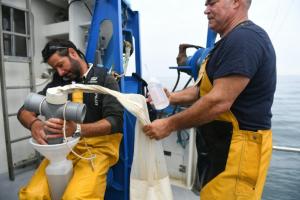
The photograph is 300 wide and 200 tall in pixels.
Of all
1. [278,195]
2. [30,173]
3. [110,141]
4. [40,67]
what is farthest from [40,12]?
[278,195]

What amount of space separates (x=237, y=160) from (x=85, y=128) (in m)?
0.72

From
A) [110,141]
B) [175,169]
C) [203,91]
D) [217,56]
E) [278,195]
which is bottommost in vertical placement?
[278,195]

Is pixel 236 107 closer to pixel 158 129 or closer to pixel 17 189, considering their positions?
pixel 158 129

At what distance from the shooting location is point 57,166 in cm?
116

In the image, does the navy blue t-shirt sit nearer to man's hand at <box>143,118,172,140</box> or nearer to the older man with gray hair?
the older man with gray hair

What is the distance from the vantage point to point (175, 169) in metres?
2.30

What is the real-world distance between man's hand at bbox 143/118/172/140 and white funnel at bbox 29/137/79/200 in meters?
0.34

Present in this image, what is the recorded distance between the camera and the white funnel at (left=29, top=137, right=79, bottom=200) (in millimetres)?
1032

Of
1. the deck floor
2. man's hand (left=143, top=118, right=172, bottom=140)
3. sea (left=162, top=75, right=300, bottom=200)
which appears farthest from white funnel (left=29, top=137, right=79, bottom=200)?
sea (left=162, top=75, right=300, bottom=200)

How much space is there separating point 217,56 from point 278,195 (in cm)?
176

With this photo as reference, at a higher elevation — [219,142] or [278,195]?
[219,142]

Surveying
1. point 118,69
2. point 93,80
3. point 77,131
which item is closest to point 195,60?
point 118,69

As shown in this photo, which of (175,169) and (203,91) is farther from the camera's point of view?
(175,169)

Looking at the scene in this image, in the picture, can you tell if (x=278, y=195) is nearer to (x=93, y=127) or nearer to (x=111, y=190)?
(x=111, y=190)
